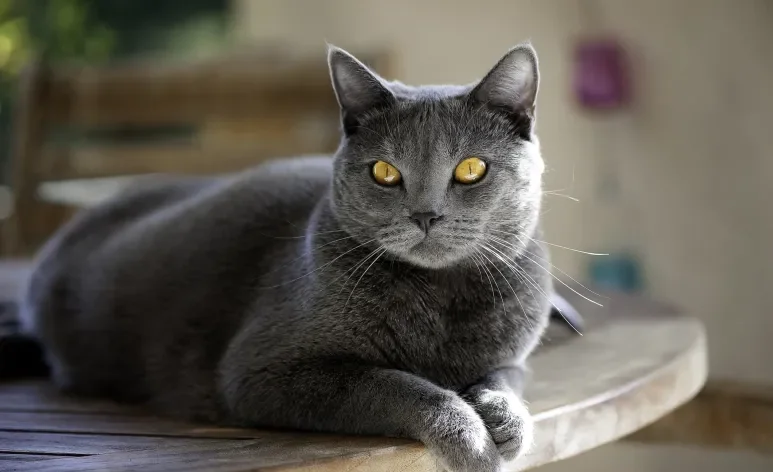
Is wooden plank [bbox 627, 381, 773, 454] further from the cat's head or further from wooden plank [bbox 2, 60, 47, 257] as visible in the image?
wooden plank [bbox 2, 60, 47, 257]

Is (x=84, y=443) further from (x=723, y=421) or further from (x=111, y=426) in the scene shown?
(x=723, y=421)

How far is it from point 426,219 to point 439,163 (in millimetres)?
73

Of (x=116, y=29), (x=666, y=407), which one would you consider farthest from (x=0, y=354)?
(x=116, y=29)

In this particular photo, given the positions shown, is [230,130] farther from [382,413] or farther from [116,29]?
[382,413]

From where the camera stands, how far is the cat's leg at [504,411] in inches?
37.0

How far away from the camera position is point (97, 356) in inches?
54.5

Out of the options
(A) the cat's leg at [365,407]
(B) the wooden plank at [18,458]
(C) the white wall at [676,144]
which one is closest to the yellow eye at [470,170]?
(A) the cat's leg at [365,407]

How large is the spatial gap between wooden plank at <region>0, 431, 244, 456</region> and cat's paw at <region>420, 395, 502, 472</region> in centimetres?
22

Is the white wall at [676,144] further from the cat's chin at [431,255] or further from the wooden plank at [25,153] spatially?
the cat's chin at [431,255]

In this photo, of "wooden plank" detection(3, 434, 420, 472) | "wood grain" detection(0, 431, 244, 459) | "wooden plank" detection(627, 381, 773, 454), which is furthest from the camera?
"wooden plank" detection(627, 381, 773, 454)

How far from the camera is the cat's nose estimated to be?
1.02 meters

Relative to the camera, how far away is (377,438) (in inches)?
36.2

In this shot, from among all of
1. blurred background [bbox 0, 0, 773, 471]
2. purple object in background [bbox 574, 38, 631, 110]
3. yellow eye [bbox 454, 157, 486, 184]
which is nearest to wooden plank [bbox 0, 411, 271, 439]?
yellow eye [bbox 454, 157, 486, 184]

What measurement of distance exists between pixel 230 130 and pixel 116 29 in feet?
3.96
